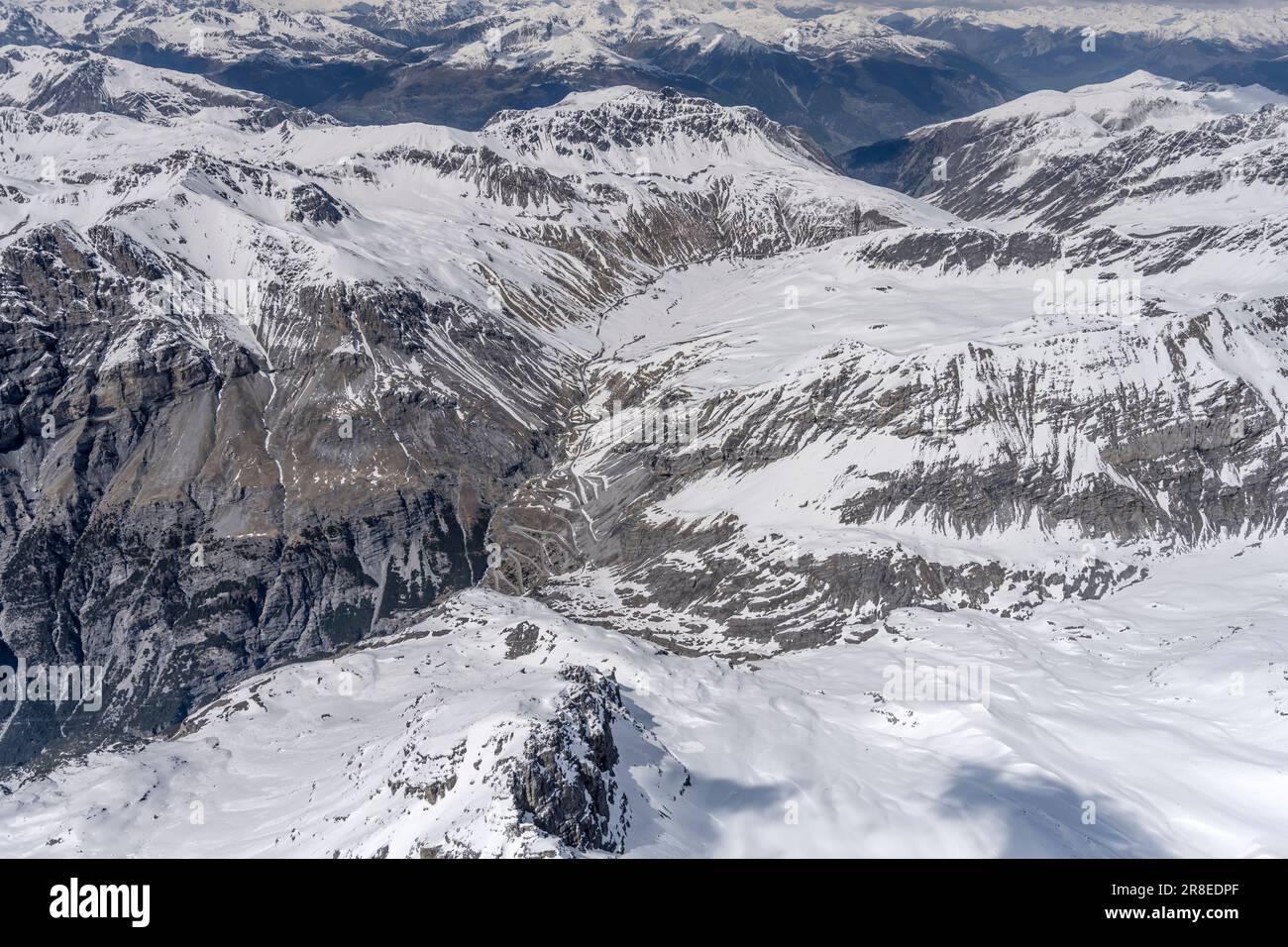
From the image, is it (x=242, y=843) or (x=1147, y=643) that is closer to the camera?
(x=242, y=843)

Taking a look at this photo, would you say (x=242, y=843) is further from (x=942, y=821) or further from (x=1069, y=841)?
(x=1069, y=841)
